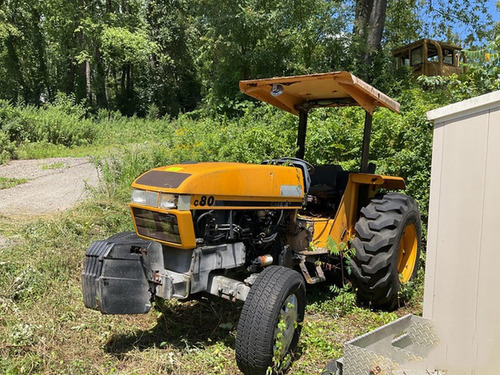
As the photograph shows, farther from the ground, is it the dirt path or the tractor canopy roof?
the tractor canopy roof

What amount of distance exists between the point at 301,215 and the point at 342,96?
1399 mm

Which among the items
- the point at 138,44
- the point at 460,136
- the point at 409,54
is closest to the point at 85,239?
the point at 460,136

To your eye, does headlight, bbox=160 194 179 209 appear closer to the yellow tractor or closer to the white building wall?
the yellow tractor

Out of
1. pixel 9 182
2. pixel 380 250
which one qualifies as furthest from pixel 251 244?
pixel 9 182

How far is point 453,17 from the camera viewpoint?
15.3 metres

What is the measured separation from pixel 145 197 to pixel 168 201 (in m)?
0.30

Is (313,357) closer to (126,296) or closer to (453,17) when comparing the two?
(126,296)

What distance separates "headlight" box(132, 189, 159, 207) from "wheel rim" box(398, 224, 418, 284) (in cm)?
304

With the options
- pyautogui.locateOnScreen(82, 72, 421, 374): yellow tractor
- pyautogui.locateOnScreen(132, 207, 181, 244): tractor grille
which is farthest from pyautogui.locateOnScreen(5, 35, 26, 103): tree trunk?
pyautogui.locateOnScreen(132, 207, 181, 244): tractor grille

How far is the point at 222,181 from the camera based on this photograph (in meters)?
3.56

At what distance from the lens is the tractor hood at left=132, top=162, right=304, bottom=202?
132 inches

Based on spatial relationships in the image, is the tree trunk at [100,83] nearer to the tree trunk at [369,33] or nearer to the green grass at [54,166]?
the green grass at [54,166]

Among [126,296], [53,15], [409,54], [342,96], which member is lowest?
[126,296]

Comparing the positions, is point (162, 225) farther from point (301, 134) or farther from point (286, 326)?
point (301, 134)
